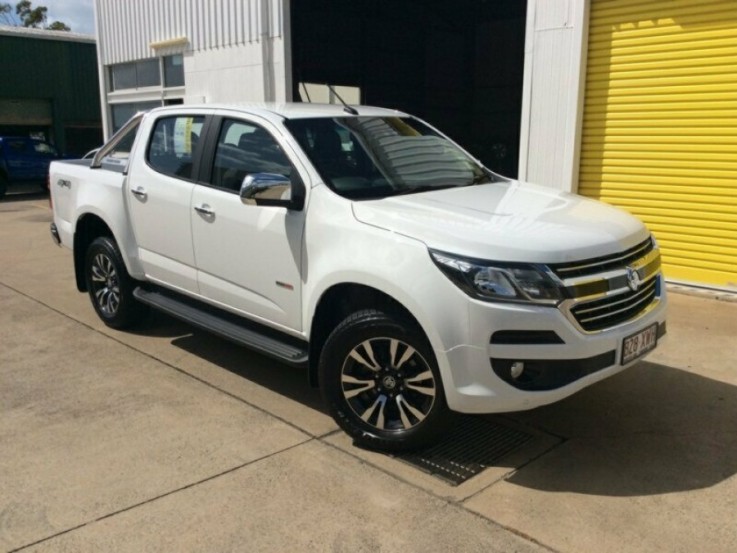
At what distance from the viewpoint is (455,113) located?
66.0 ft

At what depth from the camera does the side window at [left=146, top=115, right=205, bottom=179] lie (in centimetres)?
493

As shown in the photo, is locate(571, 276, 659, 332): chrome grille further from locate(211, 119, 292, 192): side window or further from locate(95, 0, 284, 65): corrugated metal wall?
locate(95, 0, 284, 65): corrugated metal wall

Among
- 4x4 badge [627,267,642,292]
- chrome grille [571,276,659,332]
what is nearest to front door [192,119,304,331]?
chrome grille [571,276,659,332]

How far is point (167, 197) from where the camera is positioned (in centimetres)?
496

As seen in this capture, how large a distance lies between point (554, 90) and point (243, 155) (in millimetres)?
4638

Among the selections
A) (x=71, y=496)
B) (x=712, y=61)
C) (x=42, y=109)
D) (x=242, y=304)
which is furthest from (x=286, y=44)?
(x=42, y=109)

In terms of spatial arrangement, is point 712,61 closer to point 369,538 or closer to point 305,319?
point 305,319

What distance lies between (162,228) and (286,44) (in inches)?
270

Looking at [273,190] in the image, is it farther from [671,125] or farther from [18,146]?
[18,146]

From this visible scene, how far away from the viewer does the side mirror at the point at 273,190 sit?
391cm

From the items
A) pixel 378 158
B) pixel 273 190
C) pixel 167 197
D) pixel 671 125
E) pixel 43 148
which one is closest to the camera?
pixel 273 190

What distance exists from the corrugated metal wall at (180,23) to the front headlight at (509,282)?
8860 mm

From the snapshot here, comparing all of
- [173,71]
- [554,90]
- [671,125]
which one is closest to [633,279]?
[671,125]

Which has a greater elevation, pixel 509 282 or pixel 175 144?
pixel 175 144
